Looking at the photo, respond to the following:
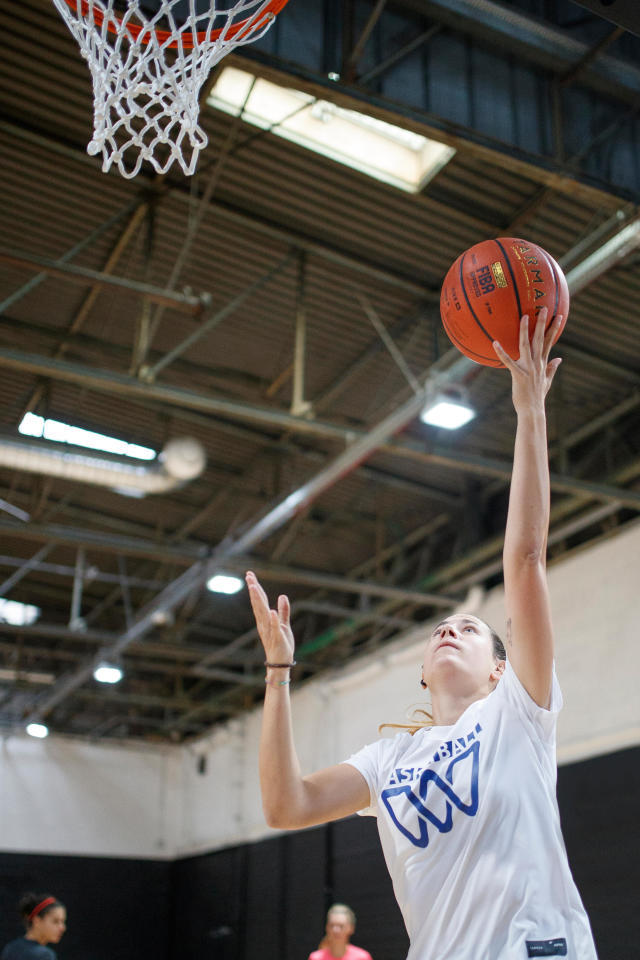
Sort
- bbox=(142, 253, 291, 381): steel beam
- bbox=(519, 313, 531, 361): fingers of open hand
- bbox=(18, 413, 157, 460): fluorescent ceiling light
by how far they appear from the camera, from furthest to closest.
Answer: bbox=(18, 413, 157, 460): fluorescent ceiling light
bbox=(142, 253, 291, 381): steel beam
bbox=(519, 313, 531, 361): fingers of open hand

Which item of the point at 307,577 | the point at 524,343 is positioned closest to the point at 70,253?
the point at 307,577

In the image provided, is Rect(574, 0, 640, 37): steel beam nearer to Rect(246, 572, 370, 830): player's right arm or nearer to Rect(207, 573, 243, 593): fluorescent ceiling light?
Rect(246, 572, 370, 830): player's right arm

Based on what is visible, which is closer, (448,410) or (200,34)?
(200,34)

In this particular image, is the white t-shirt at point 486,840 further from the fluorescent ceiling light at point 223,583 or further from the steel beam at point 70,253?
the fluorescent ceiling light at point 223,583

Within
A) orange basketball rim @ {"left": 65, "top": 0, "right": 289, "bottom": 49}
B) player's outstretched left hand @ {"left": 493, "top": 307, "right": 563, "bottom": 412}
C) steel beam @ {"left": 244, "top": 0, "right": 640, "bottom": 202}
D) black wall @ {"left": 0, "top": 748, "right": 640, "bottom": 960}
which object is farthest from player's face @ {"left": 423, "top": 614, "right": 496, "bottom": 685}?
black wall @ {"left": 0, "top": 748, "right": 640, "bottom": 960}

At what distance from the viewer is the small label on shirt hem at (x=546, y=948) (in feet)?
5.99

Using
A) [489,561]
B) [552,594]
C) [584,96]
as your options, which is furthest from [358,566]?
[584,96]

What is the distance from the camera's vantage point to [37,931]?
6.89 metres

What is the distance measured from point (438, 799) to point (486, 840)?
0.15 meters

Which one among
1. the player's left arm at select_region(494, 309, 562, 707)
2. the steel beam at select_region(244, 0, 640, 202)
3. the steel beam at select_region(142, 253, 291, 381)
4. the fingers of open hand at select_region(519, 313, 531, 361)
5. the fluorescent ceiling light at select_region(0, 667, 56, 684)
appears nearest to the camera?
the player's left arm at select_region(494, 309, 562, 707)

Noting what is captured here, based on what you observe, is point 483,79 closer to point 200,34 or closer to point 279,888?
point 200,34

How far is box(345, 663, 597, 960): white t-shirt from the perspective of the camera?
1.88 metres

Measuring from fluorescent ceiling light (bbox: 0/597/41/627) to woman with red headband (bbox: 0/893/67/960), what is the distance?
10.2 meters

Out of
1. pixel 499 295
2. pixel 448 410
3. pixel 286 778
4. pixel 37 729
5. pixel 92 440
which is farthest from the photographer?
pixel 37 729
